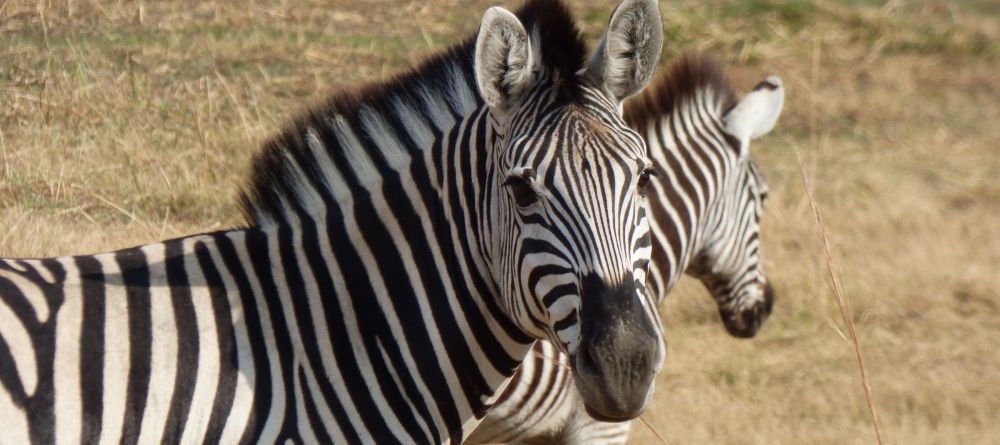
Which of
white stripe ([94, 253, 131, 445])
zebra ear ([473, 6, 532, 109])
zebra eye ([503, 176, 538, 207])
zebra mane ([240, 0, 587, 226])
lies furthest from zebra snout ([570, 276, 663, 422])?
white stripe ([94, 253, 131, 445])

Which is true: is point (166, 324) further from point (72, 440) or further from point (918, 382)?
point (918, 382)

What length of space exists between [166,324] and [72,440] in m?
0.40

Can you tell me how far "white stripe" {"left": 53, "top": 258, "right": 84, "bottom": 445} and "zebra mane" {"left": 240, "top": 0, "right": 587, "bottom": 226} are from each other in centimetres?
61

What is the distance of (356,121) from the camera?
147 inches

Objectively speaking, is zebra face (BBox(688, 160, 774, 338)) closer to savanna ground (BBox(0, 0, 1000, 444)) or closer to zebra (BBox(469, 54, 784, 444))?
zebra (BBox(469, 54, 784, 444))

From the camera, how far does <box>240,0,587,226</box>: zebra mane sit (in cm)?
360

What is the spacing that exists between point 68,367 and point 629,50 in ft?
5.74

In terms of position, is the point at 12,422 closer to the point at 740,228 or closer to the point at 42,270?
the point at 42,270

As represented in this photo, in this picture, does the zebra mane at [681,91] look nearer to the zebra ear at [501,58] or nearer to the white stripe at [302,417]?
the zebra ear at [501,58]

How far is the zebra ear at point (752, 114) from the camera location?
19.0ft

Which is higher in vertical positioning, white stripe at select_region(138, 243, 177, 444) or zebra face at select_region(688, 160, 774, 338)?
white stripe at select_region(138, 243, 177, 444)

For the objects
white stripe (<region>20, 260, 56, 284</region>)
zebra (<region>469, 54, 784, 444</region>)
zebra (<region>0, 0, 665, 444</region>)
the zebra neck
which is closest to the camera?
zebra (<region>0, 0, 665, 444</region>)

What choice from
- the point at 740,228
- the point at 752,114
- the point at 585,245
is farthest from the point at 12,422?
the point at 752,114

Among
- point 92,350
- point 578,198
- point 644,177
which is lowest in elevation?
point 644,177
